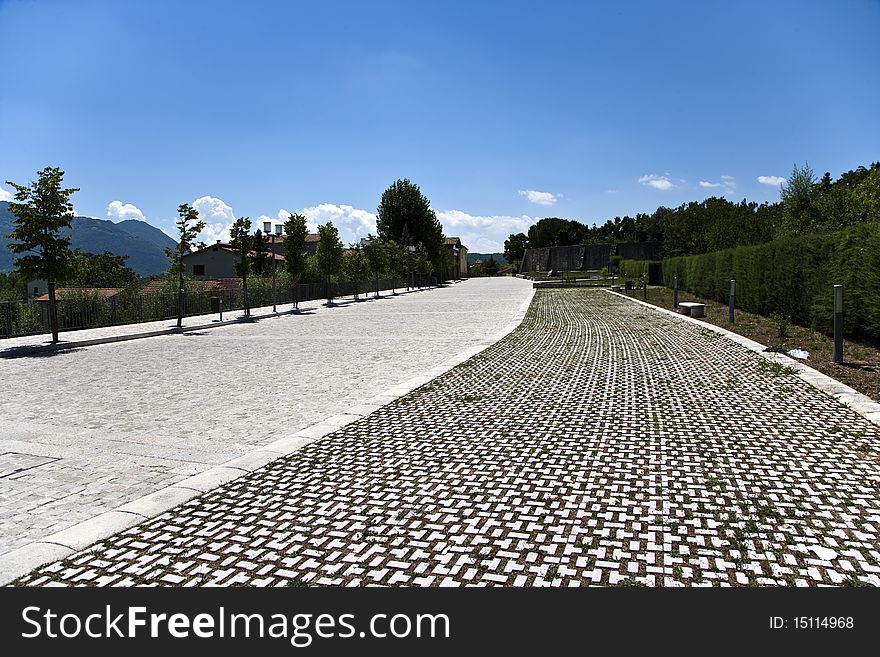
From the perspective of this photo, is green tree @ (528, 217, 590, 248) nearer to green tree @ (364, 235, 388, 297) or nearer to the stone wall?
the stone wall

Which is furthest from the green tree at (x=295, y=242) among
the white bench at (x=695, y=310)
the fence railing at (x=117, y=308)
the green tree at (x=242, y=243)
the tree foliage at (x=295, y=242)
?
the white bench at (x=695, y=310)

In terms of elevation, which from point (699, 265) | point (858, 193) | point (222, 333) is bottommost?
point (222, 333)

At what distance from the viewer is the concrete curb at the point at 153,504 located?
3.27 meters

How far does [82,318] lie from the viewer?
21156 millimetres

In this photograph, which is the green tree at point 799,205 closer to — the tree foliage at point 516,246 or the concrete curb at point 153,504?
the concrete curb at point 153,504

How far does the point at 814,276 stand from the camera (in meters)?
13.3

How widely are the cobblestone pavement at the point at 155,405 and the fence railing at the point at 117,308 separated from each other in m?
4.92

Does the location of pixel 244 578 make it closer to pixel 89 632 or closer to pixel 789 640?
pixel 89 632

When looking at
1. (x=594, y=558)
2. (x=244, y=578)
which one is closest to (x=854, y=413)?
(x=594, y=558)

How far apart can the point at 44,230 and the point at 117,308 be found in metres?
7.33

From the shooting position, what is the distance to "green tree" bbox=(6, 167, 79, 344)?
15.7 metres

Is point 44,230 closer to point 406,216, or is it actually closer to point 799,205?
point 799,205

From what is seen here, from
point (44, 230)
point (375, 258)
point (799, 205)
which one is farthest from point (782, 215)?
point (44, 230)

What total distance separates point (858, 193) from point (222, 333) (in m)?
25.1
